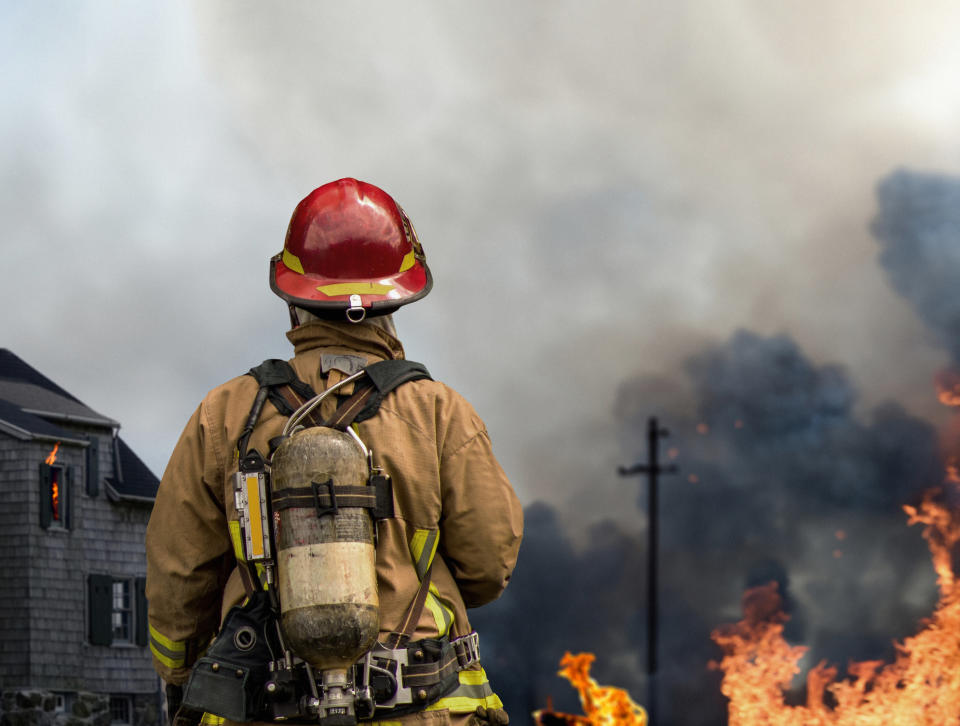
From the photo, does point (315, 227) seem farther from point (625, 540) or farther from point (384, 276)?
point (625, 540)

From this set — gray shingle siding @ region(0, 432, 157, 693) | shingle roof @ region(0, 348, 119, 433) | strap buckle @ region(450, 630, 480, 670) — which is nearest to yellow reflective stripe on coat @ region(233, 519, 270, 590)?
strap buckle @ region(450, 630, 480, 670)

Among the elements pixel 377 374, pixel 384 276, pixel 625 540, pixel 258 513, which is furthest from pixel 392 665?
pixel 625 540

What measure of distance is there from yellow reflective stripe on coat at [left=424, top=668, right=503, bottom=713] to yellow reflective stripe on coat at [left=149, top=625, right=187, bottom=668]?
0.64m

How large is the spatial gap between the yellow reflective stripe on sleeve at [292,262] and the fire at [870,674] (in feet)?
64.3

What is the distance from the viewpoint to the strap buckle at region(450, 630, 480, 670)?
3406mm

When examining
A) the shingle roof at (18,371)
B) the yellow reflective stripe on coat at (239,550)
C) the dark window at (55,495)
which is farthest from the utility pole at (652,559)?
the yellow reflective stripe on coat at (239,550)

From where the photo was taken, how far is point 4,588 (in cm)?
1647

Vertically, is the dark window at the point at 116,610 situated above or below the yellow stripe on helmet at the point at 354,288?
below

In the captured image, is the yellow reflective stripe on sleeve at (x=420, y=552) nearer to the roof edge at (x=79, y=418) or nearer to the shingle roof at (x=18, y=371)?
the shingle roof at (x=18, y=371)

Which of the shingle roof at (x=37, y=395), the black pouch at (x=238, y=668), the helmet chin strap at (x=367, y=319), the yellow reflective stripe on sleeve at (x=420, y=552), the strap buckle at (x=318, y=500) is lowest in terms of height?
the black pouch at (x=238, y=668)

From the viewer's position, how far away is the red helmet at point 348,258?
139 inches

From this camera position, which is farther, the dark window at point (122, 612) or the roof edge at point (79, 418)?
the dark window at point (122, 612)

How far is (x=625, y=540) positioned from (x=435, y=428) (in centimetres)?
2943

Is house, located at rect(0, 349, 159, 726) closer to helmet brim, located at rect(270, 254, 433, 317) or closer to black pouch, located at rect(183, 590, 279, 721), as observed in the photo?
helmet brim, located at rect(270, 254, 433, 317)
